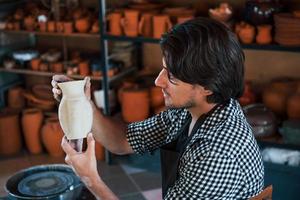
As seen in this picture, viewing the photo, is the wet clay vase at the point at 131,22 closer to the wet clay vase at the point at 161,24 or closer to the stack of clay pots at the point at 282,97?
the wet clay vase at the point at 161,24

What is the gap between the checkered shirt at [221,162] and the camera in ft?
3.83

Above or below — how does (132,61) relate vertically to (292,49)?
below

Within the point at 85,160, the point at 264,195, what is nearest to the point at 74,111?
the point at 85,160

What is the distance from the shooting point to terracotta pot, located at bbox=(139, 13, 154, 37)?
2.83m

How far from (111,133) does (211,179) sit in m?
0.49

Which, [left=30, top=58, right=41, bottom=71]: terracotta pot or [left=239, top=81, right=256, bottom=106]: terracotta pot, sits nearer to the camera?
[left=239, top=81, right=256, bottom=106]: terracotta pot

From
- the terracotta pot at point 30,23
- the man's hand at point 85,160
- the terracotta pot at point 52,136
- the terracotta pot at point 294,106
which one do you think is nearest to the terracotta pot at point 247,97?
the terracotta pot at point 294,106

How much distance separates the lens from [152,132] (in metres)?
1.56

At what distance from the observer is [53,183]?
1627 millimetres

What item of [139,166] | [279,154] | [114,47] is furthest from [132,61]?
[279,154]

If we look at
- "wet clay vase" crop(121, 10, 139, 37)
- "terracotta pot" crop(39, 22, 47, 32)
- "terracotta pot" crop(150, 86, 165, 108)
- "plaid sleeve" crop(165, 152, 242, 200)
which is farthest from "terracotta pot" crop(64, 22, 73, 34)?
"plaid sleeve" crop(165, 152, 242, 200)

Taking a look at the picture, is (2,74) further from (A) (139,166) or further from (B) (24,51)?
(A) (139,166)

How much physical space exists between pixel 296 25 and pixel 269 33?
0.54 feet

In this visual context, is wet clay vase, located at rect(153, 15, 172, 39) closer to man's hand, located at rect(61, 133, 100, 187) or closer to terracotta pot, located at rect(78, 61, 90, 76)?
terracotta pot, located at rect(78, 61, 90, 76)
